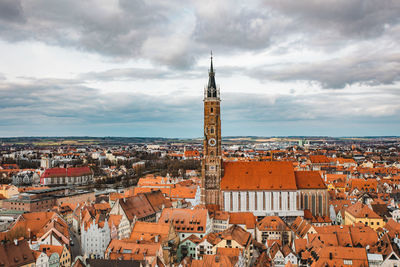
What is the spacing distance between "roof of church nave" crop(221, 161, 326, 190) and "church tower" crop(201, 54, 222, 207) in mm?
2337

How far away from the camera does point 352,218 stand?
81688 millimetres

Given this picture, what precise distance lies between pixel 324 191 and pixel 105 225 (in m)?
48.3

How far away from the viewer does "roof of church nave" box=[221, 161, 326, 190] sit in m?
88.8

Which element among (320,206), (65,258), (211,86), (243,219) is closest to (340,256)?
(243,219)

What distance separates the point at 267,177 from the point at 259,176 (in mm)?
1778

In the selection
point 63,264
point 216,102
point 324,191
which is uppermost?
point 216,102

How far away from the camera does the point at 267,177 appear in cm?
8994

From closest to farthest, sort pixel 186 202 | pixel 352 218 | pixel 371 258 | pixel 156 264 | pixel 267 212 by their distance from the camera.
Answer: pixel 156 264 < pixel 371 258 < pixel 352 218 < pixel 267 212 < pixel 186 202

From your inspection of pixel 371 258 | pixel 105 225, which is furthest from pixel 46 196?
pixel 371 258

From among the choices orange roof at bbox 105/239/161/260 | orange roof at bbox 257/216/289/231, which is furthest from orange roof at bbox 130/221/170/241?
orange roof at bbox 257/216/289/231

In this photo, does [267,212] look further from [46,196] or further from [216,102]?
[46,196]

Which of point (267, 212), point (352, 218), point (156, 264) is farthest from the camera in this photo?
point (267, 212)

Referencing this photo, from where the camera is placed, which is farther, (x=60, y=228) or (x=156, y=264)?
(x=60, y=228)

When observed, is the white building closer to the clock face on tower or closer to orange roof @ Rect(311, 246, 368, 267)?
the clock face on tower
